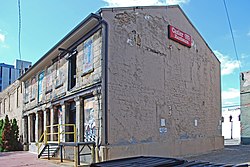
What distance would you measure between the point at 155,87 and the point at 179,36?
3.83 meters

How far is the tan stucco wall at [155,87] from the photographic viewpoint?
1063 centimetres

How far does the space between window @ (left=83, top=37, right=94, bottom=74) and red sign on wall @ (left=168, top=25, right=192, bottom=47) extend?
173 inches

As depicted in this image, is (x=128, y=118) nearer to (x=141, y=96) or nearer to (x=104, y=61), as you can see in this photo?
(x=141, y=96)

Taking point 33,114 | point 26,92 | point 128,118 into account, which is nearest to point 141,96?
point 128,118

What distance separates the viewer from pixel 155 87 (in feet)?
40.7

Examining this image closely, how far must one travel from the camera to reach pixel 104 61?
1038 centimetres

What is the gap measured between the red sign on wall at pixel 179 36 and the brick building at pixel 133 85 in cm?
5

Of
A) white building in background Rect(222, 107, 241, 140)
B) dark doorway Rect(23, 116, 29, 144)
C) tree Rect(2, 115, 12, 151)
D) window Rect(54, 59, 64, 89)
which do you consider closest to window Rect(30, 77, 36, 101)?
dark doorway Rect(23, 116, 29, 144)

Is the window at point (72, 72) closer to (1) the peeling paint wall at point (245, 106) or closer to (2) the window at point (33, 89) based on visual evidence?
(2) the window at point (33, 89)

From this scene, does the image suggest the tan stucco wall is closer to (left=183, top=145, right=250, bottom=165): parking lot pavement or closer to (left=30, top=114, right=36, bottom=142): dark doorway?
(left=183, top=145, right=250, bottom=165): parking lot pavement

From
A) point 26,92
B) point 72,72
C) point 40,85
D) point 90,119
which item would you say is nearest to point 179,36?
point 72,72

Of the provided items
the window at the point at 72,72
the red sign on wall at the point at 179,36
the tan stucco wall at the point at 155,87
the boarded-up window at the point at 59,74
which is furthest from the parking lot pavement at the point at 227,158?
the boarded-up window at the point at 59,74

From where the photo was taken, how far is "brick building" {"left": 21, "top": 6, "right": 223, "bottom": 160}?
10.5 m

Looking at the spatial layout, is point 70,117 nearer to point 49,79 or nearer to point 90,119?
point 90,119
